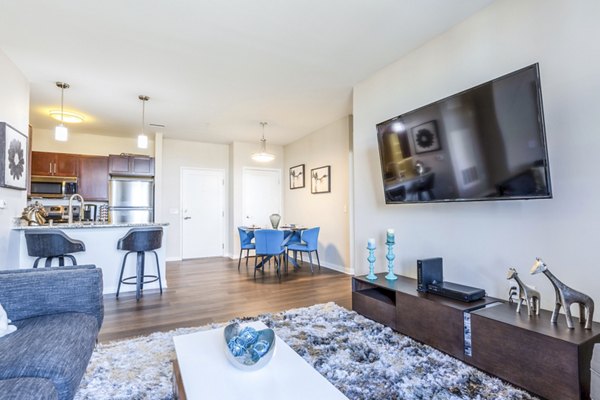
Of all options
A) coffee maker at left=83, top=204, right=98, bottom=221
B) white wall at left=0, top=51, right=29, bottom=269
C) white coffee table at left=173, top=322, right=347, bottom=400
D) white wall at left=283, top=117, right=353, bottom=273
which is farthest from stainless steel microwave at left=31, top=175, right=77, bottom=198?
white coffee table at left=173, top=322, right=347, bottom=400

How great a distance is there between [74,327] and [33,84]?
3.60 m

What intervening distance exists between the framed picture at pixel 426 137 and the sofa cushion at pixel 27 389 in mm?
2666

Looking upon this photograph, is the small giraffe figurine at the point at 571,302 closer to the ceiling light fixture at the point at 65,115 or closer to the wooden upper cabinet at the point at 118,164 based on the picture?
the ceiling light fixture at the point at 65,115

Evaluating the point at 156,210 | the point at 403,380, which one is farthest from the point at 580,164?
the point at 156,210

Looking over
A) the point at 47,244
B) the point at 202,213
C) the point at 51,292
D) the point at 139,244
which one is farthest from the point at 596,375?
the point at 202,213

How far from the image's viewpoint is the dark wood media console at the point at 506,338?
152 centimetres

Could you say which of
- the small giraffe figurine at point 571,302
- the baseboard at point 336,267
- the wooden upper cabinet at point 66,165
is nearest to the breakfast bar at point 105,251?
the wooden upper cabinet at point 66,165

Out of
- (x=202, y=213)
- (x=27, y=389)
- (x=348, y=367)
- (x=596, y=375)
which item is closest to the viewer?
(x=27, y=389)

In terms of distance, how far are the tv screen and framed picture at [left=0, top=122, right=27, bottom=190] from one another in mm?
3654

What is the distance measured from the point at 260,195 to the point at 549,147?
5.49 metres

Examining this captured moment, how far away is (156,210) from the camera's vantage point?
607 cm

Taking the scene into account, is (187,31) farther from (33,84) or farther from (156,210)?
(156,210)

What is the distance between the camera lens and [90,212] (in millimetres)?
5777

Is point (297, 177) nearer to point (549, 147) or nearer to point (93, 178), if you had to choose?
point (93, 178)
